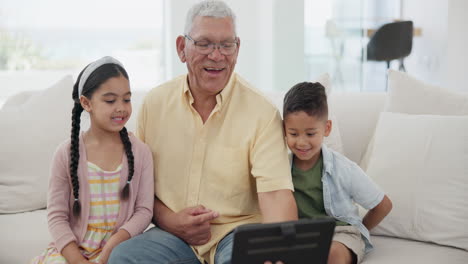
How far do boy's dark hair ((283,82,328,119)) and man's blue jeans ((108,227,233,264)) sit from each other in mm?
437

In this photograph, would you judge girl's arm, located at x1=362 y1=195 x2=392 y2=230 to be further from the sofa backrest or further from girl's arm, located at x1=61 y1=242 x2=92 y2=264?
girl's arm, located at x1=61 y1=242 x2=92 y2=264

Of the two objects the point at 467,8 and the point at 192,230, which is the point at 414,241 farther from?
the point at 467,8

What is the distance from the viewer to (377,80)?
584cm

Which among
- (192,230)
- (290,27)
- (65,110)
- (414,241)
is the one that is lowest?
(414,241)

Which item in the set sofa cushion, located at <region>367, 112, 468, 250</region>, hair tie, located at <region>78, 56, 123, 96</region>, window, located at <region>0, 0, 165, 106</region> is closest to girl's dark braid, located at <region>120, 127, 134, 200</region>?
hair tie, located at <region>78, 56, 123, 96</region>

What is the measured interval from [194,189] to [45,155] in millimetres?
841

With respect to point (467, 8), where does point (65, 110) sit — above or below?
below

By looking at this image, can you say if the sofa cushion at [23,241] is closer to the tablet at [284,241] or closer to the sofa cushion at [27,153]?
the sofa cushion at [27,153]

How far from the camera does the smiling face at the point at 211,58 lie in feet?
5.65

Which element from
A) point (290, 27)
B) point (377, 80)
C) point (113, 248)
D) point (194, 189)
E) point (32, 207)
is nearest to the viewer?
point (113, 248)

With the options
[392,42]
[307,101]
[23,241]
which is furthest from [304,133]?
[392,42]

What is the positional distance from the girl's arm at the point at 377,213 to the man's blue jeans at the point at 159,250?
1.56 feet

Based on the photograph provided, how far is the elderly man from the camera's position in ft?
5.56

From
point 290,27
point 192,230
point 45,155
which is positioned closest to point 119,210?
point 192,230
